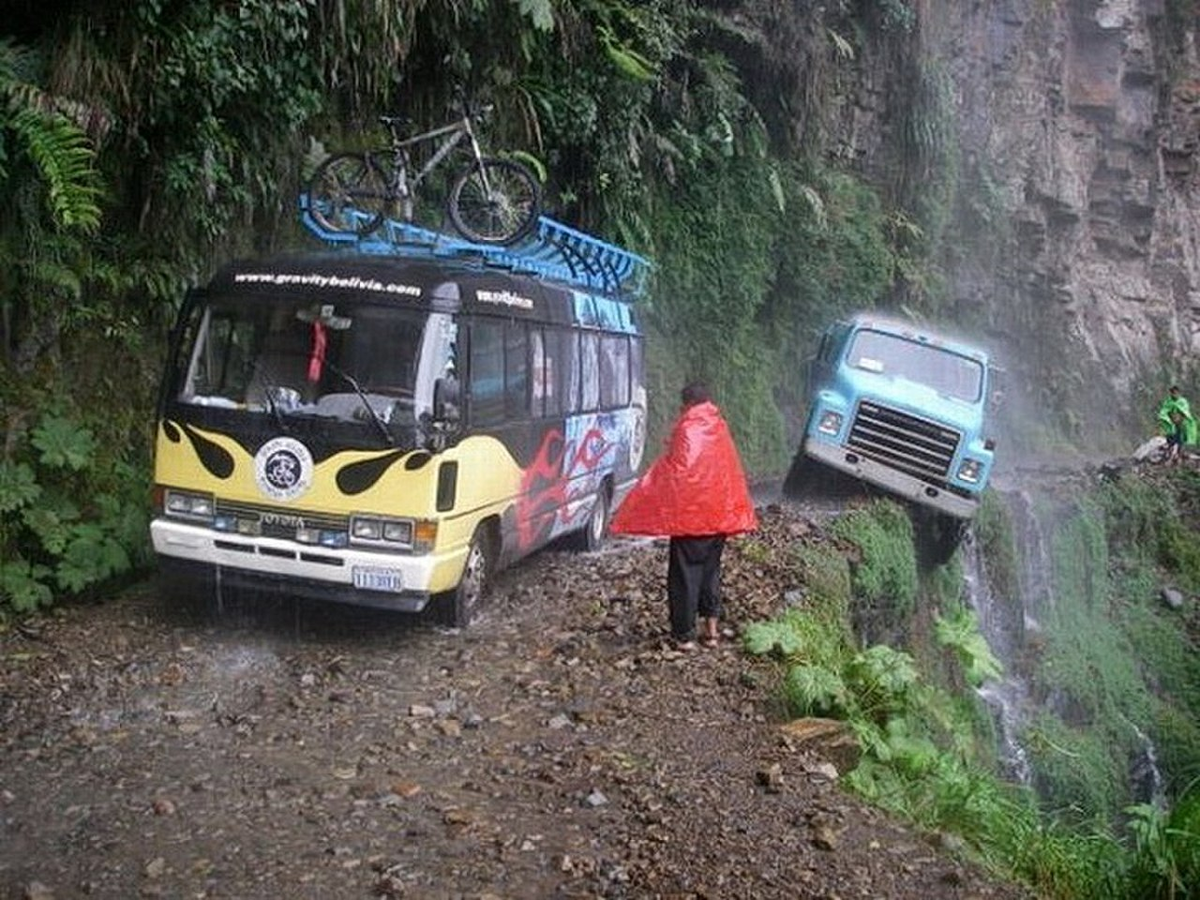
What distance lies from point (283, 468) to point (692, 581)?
270 cm

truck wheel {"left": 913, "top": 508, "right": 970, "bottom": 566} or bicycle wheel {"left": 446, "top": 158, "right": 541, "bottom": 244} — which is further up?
bicycle wheel {"left": 446, "top": 158, "right": 541, "bottom": 244}

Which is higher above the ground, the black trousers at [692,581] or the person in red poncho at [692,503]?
the person in red poncho at [692,503]

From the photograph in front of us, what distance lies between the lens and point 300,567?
725cm

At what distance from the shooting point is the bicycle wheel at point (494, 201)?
10.0 meters

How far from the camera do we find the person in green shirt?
81.8 feet

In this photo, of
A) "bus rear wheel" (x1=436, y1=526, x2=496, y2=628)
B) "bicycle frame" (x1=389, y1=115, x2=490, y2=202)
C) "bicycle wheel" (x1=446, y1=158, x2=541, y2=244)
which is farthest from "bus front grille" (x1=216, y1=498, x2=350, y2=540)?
"bicycle wheel" (x1=446, y1=158, x2=541, y2=244)

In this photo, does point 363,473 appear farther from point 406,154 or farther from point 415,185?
point 406,154

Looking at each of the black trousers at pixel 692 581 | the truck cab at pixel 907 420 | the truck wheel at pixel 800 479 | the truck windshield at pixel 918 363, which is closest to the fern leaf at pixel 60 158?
the black trousers at pixel 692 581

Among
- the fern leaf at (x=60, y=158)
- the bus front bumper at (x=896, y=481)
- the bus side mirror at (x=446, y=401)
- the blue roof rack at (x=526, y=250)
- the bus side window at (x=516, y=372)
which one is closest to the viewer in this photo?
the fern leaf at (x=60, y=158)

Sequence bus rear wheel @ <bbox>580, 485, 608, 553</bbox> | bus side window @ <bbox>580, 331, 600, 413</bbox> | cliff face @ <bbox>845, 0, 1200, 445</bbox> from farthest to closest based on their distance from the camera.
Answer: cliff face @ <bbox>845, 0, 1200, 445</bbox>, bus rear wheel @ <bbox>580, 485, 608, 553</bbox>, bus side window @ <bbox>580, 331, 600, 413</bbox>

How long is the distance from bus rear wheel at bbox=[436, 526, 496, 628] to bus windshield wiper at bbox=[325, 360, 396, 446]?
116cm

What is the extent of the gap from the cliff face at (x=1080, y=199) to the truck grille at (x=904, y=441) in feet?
49.4

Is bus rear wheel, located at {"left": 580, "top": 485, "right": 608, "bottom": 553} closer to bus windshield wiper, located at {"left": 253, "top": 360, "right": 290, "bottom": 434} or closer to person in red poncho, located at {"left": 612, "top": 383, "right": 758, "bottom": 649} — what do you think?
person in red poncho, located at {"left": 612, "top": 383, "right": 758, "bottom": 649}

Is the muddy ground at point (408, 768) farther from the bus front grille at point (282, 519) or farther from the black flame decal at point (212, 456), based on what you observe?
the black flame decal at point (212, 456)
